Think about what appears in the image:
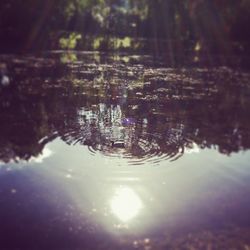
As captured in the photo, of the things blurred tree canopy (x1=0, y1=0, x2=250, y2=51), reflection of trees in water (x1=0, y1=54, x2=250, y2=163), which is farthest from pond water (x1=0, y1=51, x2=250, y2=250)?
blurred tree canopy (x1=0, y1=0, x2=250, y2=51)

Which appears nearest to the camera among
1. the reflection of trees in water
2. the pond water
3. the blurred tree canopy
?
the pond water

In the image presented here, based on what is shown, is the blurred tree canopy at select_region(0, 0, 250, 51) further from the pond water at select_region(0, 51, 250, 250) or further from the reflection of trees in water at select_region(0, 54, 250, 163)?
the pond water at select_region(0, 51, 250, 250)

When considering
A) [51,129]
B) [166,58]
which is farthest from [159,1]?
[51,129]

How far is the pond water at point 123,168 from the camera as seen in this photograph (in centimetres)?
611

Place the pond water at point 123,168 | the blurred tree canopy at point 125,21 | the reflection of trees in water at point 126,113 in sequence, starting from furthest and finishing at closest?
1. the blurred tree canopy at point 125,21
2. the reflection of trees in water at point 126,113
3. the pond water at point 123,168

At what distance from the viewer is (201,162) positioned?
891 centimetres

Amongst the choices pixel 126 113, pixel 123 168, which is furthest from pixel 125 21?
pixel 123 168

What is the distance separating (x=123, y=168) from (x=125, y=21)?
52.0 m

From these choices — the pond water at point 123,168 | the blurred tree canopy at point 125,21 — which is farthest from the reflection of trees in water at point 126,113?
the blurred tree canopy at point 125,21

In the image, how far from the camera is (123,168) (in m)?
8.23

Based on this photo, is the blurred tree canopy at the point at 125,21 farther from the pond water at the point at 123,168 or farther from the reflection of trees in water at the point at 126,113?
the pond water at the point at 123,168

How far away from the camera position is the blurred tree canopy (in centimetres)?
3597

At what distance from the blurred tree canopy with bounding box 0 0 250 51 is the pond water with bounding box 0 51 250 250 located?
731 inches

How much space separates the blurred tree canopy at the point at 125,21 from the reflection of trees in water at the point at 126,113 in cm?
1476
